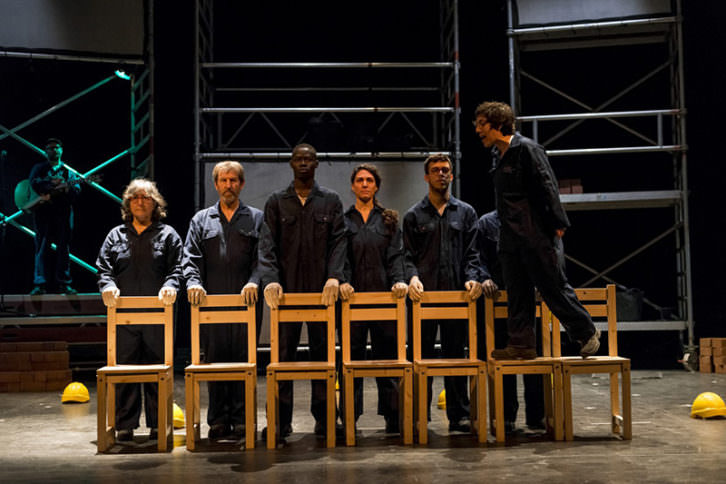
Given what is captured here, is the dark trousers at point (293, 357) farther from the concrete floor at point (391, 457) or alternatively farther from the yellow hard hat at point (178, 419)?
the yellow hard hat at point (178, 419)

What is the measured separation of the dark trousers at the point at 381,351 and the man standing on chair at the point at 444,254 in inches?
9.3

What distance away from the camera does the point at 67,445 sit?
4.29 metres

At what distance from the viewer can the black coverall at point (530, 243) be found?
4086mm

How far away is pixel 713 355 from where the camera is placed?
7273 mm

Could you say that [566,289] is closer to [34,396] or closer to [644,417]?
[644,417]

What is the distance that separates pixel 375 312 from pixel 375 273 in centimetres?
41

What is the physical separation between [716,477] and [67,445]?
340cm

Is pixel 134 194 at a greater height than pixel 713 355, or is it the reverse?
pixel 134 194

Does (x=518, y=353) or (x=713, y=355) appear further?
(x=713, y=355)

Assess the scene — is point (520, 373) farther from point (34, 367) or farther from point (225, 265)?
point (34, 367)

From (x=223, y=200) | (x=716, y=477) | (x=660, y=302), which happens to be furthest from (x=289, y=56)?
(x=716, y=477)

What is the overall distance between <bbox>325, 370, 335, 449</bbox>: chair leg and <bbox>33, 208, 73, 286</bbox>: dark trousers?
169 inches

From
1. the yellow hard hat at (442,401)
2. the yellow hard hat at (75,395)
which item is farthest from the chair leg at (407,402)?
the yellow hard hat at (75,395)

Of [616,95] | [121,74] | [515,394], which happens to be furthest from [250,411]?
[616,95]
